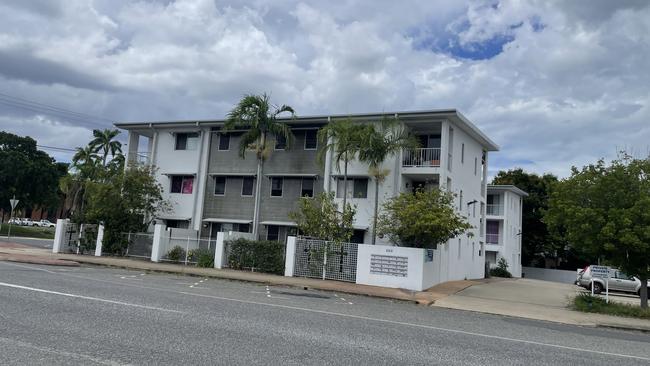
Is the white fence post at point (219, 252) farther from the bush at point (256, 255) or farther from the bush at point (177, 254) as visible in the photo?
the bush at point (177, 254)

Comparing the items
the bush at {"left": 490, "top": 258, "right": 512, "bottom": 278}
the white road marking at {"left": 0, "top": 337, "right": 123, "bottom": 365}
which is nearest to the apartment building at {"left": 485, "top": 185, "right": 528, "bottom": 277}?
the bush at {"left": 490, "top": 258, "right": 512, "bottom": 278}

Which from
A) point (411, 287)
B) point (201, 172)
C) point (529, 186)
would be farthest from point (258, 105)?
point (529, 186)

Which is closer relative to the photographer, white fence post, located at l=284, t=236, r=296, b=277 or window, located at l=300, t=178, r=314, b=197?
white fence post, located at l=284, t=236, r=296, b=277

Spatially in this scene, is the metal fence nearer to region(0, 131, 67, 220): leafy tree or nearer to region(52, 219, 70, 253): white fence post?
region(52, 219, 70, 253): white fence post

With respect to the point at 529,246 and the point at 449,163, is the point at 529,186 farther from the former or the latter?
the point at 449,163

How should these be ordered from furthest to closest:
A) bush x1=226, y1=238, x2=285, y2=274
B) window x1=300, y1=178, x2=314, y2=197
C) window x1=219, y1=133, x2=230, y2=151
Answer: window x1=219, y1=133, x2=230, y2=151
window x1=300, y1=178, x2=314, y2=197
bush x1=226, y1=238, x2=285, y2=274

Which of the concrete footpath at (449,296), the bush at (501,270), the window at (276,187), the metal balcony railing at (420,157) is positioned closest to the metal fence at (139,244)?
the concrete footpath at (449,296)

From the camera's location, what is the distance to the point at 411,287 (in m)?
21.7

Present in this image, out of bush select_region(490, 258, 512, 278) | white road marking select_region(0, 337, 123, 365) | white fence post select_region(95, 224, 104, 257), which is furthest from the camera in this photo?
bush select_region(490, 258, 512, 278)

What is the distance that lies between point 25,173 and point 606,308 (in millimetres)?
61954

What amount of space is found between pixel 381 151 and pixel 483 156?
13999 millimetres

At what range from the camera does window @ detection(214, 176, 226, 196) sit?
31952 millimetres

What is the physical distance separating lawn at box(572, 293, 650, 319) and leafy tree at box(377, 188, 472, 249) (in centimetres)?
523

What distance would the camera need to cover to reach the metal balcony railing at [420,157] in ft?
89.7
